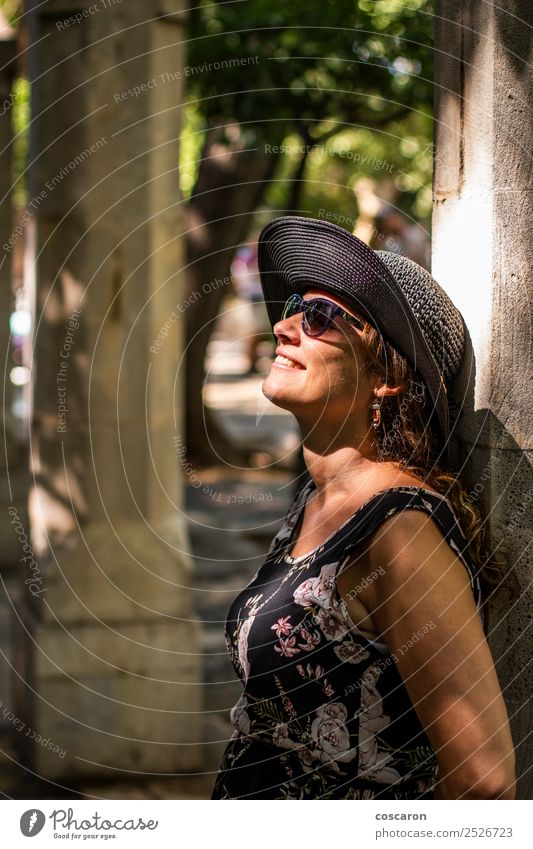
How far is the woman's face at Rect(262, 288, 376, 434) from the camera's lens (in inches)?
84.0

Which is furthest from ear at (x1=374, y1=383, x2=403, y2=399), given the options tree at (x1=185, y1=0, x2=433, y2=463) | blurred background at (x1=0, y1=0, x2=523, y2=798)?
tree at (x1=185, y1=0, x2=433, y2=463)

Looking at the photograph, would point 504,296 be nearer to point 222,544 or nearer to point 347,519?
point 347,519

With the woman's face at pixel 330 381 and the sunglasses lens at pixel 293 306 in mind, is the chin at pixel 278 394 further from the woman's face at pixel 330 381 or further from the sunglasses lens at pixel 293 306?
the sunglasses lens at pixel 293 306

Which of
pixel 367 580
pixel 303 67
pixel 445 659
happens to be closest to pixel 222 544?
pixel 303 67

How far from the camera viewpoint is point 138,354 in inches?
211

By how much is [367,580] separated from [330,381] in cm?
40

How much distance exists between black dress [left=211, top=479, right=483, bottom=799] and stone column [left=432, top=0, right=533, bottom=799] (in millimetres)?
148

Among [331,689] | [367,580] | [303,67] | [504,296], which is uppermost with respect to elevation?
[303,67]

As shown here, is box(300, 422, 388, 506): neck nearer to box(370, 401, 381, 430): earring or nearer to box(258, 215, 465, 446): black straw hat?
box(370, 401, 381, 430): earring

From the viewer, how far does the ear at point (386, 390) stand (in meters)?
2.12

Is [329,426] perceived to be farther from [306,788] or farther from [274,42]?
[274,42]

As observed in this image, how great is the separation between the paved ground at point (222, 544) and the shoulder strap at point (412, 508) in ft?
4.17

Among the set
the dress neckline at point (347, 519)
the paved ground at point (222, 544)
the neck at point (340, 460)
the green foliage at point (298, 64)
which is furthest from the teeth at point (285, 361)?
the green foliage at point (298, 64)

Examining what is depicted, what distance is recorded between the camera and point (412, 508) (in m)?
1.91
